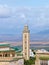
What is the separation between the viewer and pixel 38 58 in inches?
583

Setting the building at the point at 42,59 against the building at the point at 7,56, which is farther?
the building at the point at 42,59

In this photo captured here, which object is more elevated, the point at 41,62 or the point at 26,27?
the point at 26,27

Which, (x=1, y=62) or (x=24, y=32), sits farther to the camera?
(x=24, y=32)

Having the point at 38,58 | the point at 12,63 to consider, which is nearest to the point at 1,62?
the point at 12,63

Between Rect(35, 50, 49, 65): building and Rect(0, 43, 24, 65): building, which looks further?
Rect(35, 50, 49, 65): building

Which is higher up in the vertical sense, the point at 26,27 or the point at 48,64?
the point at 26,27

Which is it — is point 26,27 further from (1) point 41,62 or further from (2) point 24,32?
(1) point 41,62

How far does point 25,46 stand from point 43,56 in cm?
1330

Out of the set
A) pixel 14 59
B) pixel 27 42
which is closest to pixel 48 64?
pixel 14 59

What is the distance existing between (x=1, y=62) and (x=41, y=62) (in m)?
1.89

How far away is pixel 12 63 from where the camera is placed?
1415 centimetres

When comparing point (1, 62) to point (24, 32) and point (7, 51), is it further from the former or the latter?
point (24, 32)

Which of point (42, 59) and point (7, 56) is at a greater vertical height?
point (7, 56)

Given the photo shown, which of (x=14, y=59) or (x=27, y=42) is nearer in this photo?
(x=14, y=59)
